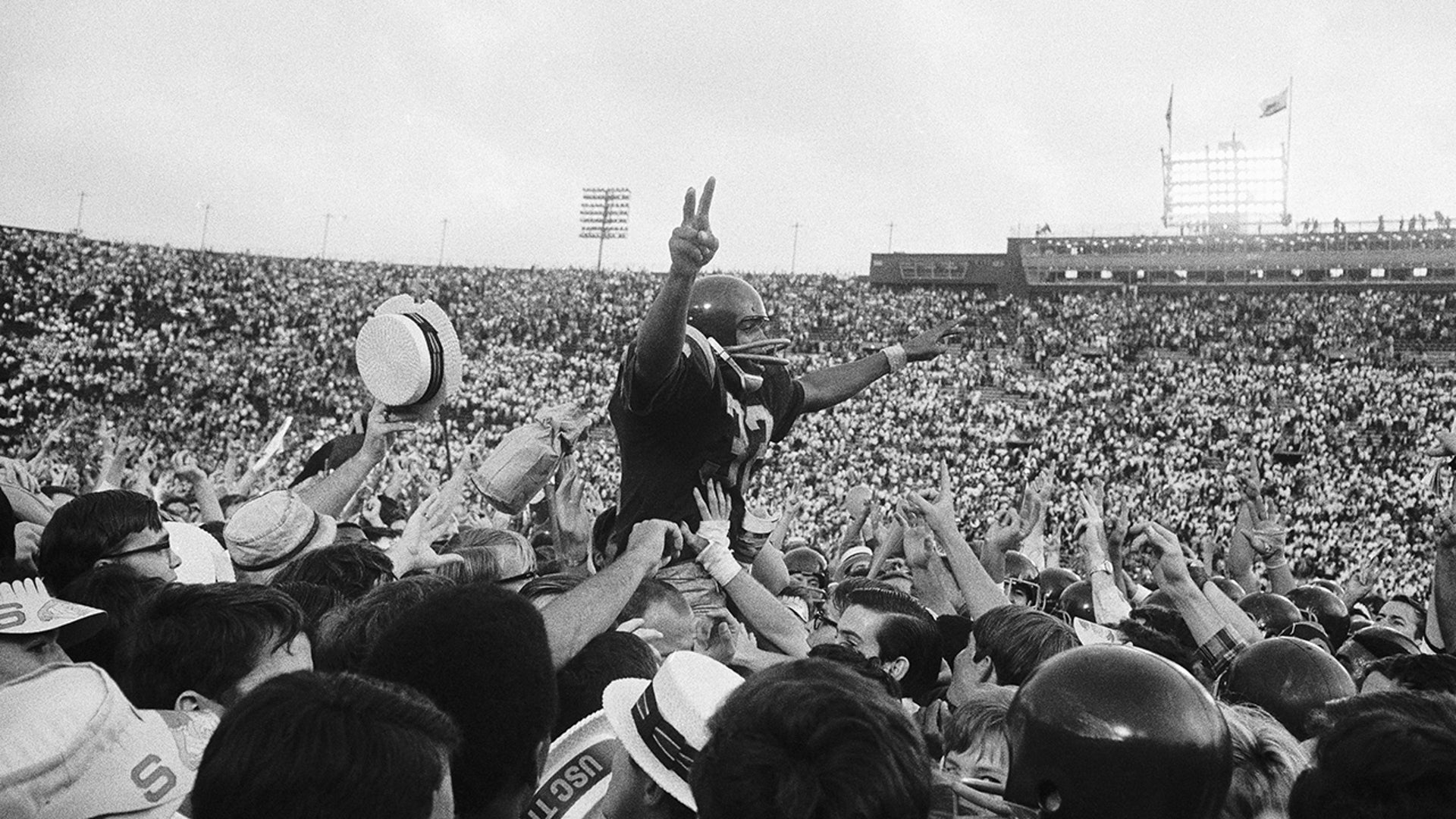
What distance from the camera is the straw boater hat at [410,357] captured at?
4.09 metres

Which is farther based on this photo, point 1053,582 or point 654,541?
point 1053,582

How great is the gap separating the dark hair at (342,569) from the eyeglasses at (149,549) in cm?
35

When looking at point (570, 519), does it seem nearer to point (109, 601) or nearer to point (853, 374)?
point (853, 374)

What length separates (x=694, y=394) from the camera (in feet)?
11.9

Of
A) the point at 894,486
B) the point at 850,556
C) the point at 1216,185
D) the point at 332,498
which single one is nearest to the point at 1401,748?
the point at 332,498

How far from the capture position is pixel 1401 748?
1.87 metres

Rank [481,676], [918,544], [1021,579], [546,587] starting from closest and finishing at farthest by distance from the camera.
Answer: [481,676] < [546,587] < [918,544] < [1021,579]

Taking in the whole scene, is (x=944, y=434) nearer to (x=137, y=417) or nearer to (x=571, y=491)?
(x=137, y=417)

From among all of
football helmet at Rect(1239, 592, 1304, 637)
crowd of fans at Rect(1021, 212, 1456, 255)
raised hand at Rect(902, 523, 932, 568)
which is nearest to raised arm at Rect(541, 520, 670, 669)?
raised hand at Rect(902, 523, 932, 568)

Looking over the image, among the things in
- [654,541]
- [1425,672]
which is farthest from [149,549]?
[1425,672]

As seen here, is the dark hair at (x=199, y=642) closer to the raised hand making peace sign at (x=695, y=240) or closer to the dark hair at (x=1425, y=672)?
the raised hand making peace sign at (x=695, y=240)

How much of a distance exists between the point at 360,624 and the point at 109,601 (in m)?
0.90

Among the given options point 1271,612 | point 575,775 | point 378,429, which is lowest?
point 575,775

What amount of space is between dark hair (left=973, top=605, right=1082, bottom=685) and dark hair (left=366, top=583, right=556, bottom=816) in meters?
1.80
